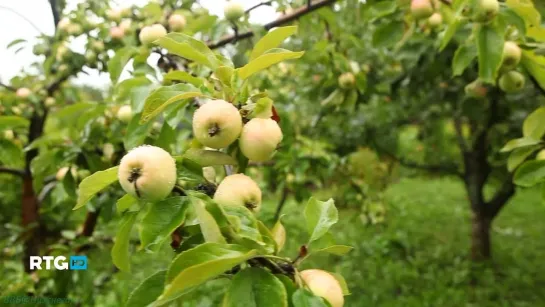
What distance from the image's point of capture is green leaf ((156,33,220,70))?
62cm

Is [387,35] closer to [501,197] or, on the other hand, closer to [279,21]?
[279,21]

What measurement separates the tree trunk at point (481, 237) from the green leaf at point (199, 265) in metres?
3.23

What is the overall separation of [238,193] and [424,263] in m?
3.38

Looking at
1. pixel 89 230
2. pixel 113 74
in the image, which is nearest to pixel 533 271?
pixel 89 230

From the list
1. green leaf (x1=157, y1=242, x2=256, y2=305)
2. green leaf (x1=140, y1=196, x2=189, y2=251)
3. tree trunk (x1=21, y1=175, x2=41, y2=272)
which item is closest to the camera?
green leaf (x1=157, y1=242, x2=256, y2=305)

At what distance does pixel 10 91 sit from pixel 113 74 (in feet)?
2.89

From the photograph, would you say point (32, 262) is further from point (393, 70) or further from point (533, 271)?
point (533, 271)

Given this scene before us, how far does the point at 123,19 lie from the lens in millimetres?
1413

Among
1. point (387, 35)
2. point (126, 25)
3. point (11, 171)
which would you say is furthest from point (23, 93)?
point (387, 35)

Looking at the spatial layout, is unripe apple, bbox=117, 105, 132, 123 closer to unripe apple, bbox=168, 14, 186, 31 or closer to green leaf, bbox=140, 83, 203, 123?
unripe apple, bbox=168, 14, 186, 31

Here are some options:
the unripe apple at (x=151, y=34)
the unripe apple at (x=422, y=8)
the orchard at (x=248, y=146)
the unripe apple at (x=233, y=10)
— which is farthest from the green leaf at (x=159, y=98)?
the unripe apple at (x=422, y=8)

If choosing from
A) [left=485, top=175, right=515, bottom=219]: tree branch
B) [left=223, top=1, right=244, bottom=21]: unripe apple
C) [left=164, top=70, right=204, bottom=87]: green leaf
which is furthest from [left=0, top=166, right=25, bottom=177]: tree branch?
[left=485, top=175, right=515, bottom=219]: tree branch

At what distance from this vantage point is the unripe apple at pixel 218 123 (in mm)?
567

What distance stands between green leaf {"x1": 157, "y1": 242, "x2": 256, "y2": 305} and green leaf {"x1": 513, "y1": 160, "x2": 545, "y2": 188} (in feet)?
2.24
